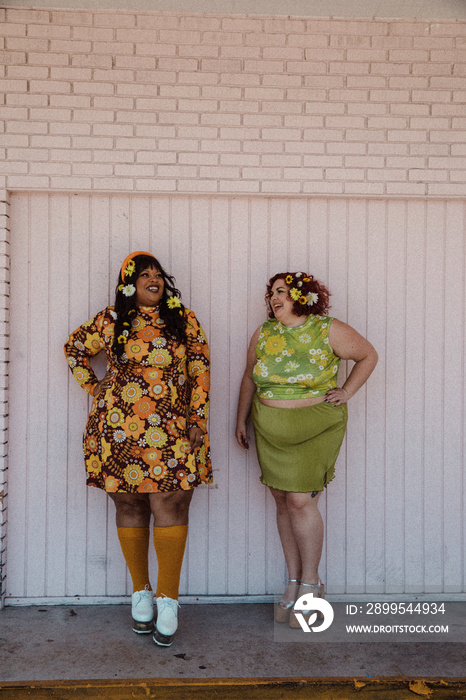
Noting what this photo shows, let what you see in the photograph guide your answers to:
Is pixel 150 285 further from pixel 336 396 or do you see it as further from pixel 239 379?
pixel 336 396

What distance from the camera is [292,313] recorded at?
331 cm

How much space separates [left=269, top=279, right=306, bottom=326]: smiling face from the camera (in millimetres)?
3305

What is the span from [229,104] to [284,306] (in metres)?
1.34

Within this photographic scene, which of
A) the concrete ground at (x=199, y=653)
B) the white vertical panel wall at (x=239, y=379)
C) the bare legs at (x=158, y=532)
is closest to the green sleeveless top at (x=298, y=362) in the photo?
the white vertical panel wall at (x=239, y=379)

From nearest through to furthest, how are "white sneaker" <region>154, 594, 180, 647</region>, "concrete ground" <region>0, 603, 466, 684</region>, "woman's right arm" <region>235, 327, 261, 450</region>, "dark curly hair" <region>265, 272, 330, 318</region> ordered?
"concrete ground" <region>0, 603, 466, 684</region>, "white sneaker" <region>154, 594, 180, 647</region>, "dark curly hair" <region>265, 272, 330, 318</region>, "woman's right arm" <region>235, 327, 261, 450</region>

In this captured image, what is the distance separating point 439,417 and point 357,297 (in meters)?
0.94

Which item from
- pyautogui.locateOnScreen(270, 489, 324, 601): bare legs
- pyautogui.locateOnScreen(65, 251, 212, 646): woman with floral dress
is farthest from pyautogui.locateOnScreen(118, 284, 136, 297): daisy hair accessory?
pyautogui.locateOnScreen(270, 489, 324, 601): bare legs

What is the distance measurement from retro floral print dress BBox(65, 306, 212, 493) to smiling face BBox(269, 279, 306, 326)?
0.46 meters

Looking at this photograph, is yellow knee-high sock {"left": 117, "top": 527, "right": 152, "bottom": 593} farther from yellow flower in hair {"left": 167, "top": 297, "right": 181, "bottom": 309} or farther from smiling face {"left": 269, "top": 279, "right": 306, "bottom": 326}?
smiling face {"left": 269, "top": 279, "right": 306, "bottom": 326}

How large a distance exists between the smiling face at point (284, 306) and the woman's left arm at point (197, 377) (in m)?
0.45

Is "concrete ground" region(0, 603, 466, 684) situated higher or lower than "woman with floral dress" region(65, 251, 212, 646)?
lower

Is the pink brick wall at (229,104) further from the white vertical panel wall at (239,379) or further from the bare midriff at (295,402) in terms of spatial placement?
the bare midriff at (295,402)

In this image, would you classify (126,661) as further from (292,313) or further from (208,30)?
(208,30)

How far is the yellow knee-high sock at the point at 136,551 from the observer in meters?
3.21
